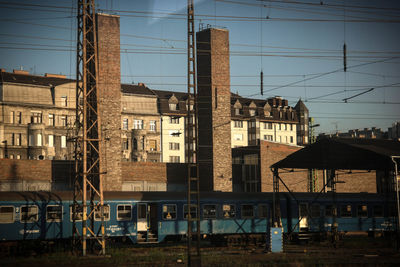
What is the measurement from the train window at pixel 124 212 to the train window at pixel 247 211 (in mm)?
7749

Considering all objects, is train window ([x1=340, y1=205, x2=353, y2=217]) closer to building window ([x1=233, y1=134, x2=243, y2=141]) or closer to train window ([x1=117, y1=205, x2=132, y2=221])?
train window ([x1=117, y1=205, x2=132, y2=221])

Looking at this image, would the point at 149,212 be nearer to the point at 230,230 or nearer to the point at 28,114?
the point at 230,230

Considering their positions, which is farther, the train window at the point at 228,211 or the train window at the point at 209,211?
the train window at the point at 228,211

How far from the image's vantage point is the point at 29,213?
3075cm

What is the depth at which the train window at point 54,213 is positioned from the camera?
3125 centimetres

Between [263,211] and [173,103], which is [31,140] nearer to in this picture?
[173,103]

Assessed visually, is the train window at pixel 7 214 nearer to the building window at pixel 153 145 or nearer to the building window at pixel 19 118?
the building window at pixel 19 118

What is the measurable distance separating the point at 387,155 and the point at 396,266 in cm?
944

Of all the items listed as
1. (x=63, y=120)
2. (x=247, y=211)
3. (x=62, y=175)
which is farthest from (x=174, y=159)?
(x=247, y=211)

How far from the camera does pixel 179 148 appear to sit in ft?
279

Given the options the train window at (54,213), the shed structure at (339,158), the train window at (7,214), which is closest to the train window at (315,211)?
the shed structure at (339,158)

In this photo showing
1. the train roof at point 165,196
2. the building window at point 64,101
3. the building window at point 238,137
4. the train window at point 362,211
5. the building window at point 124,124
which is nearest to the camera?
the train roof at point 165,196

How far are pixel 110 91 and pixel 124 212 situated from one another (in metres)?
19.8

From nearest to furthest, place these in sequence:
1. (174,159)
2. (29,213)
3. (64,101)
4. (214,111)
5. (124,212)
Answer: (29,213)
(124,212)
(214,111)
(64,101)
(174,159)
